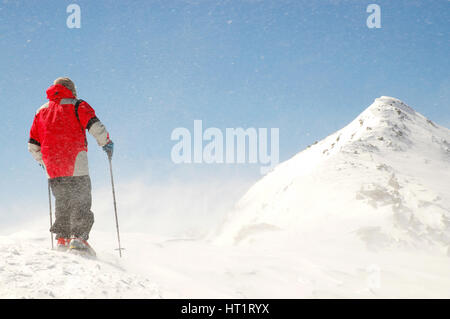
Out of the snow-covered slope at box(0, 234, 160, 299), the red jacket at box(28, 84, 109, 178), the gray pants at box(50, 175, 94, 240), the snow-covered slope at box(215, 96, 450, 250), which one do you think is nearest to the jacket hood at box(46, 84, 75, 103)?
the red jacket at box(28, 84, 109, 178)

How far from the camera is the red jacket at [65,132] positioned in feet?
14.5

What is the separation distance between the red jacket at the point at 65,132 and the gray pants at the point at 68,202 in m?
0.10

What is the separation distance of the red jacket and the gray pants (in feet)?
0.34

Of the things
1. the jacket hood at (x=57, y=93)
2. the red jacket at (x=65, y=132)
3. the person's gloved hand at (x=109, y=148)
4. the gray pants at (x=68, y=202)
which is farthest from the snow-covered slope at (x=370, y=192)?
the jacket hood at (x=57, y=93)

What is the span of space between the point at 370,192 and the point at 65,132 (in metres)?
7.13

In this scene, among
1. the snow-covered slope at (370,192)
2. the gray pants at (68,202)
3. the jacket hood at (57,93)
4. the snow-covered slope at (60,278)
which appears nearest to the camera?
the snow-covered slope at (60,278)

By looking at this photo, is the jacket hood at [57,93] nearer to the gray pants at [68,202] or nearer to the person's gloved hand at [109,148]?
the person's gloved hand at [109,148]

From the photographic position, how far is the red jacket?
4.42 m

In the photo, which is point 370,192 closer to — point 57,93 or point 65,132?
point 65,132

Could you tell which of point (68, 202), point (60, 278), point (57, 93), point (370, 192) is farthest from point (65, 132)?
point (370, 192)

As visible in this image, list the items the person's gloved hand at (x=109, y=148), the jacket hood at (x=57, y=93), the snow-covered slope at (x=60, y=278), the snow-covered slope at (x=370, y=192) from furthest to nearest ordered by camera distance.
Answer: the snow-covered slope at (x=370, y=192)
the person's gloved hand at (x=109, y=148)
the jacket hood at (x=57, y=93)
the snow-covered slope at (x=60, y=278)

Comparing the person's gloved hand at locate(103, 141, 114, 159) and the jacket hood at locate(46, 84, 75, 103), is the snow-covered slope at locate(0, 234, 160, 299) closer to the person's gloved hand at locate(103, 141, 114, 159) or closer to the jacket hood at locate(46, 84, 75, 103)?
the person's gloved hand at locate(103, 141, 114, 159)
